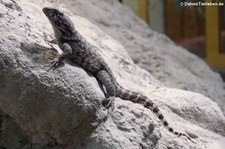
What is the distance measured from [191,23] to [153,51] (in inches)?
31.5

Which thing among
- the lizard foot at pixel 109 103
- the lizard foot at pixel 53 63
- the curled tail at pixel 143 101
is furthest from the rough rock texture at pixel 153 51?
the lizard foot at pixel 53 63

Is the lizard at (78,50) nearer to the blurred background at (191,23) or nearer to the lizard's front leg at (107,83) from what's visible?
the lizard's front leg at (107,83)

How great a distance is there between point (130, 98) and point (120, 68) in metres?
0.99

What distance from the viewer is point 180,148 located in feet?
10.8

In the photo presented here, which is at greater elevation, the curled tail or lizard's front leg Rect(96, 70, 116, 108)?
lizard's front leg Rect(96, 70, 116, 108)

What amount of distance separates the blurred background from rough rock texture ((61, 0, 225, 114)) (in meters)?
0.17

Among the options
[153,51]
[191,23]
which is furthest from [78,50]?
[191,23]

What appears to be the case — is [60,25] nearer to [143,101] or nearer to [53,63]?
[53,63]

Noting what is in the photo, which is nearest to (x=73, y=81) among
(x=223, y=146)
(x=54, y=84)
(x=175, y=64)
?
(x=54, y=84)

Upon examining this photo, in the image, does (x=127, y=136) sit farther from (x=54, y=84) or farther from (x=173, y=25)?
(x=173, y=25)

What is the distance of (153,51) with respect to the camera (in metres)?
6.20

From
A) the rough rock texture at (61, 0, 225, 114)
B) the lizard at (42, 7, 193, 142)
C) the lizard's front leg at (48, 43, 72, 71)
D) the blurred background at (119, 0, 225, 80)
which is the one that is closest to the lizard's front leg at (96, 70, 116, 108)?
the lizard at (42, 7, 193, 142)

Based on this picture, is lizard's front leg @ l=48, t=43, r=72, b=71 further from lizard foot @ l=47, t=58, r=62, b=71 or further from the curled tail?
the curled tail

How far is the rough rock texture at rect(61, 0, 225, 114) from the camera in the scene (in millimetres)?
5788
